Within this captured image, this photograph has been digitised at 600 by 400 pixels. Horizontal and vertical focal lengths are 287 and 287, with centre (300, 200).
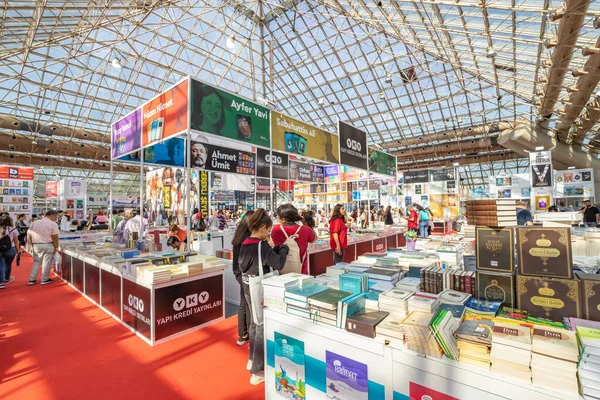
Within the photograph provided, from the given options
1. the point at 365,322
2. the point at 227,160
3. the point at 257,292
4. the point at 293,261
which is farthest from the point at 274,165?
the point at 365,322

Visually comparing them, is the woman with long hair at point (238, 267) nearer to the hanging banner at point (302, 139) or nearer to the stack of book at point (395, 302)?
the stack of book at point (395, 302)

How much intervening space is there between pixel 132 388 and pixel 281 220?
6.75 ft

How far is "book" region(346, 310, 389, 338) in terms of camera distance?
162cm

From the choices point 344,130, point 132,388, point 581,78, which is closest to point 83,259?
point 132,388

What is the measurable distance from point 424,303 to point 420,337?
238mm

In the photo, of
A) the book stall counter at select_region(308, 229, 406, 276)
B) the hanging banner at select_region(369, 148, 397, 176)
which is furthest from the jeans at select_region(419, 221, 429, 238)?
the hanging banner at select_region(369, 148, 397, 176)

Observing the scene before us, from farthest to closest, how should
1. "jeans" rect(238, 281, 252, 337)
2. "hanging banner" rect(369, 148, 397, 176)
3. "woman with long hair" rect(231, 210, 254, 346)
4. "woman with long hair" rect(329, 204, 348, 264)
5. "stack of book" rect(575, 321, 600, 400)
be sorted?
"hanging banner" rect(369, 148, 397, 176), "woman with long hair" rect(329, 204, 348, 264), "jeans" rect(238, 281, 252, 337), "woman with long hair" rect(231, 210, 254, 346), "stack of book" rect(575, 321, 600, 400)

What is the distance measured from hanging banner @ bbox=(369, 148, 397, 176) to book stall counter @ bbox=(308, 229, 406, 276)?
1.96 metres

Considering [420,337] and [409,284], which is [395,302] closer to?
[420,337]

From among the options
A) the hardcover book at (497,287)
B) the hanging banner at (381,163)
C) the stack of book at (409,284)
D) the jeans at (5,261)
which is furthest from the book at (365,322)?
the jeans at (5,261)

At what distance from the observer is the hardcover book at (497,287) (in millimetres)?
1744

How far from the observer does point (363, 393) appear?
5.41 ft

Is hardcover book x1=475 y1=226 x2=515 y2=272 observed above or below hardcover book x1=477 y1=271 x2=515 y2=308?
above

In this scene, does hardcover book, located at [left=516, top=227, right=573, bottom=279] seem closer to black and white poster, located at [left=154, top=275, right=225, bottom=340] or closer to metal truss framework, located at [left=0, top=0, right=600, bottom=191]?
black and white poster, located at [left=154, top=275, right=225, bottom=340]
